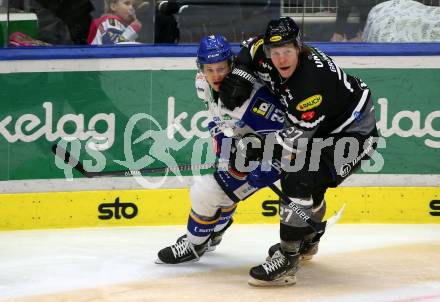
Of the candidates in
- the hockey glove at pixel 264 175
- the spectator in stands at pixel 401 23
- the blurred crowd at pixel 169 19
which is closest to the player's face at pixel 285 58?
the hockey glove at pixel 264 175

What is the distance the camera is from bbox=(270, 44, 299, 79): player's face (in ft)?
11.8

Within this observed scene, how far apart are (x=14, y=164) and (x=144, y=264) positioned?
1262 mm

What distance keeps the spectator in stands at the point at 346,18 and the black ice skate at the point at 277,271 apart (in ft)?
5.93

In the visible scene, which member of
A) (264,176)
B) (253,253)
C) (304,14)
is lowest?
(253,253)

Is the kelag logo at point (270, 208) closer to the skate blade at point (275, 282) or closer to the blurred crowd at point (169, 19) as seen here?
the blurred crowd at point (169, 19)

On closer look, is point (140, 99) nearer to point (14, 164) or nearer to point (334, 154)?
point (14, 164)

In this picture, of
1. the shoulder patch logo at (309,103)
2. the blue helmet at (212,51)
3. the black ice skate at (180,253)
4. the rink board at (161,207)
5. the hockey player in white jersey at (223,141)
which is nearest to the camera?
the shoulder patch logo at (309,103)

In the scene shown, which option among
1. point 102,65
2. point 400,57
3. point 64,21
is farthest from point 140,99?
point 400,57

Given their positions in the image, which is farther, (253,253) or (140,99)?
(140,99)

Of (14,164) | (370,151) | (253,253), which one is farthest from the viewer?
(14,164)

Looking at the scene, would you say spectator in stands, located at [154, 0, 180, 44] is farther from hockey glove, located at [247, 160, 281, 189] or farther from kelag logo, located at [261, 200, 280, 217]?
hockey glove, located at [247, 160, 281, 189]

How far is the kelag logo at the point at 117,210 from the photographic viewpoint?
5078 millimetres

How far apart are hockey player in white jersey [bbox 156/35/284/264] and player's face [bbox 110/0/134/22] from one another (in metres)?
1.32

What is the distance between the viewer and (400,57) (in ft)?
16.9
